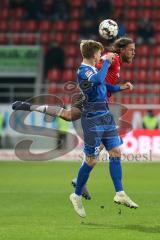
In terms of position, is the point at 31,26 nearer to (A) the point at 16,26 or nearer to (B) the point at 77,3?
(A) the point at 16,26

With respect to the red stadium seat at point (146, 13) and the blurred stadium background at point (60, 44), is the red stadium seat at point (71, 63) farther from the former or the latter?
the red stadium seat at point (146, 13)

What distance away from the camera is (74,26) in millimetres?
27922

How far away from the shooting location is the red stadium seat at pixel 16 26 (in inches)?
1110

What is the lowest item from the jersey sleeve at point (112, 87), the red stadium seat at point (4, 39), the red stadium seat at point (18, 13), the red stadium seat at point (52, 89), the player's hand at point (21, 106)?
the red stadium seat at point (52, 89)

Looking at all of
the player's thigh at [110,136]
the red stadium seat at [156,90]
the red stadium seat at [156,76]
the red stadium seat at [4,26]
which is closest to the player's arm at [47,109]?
the player's thigh at [110,136]

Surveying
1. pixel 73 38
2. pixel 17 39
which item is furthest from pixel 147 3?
pixel 17 39

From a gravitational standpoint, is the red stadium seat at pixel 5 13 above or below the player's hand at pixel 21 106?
below

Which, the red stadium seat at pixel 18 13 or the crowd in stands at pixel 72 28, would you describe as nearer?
the crowd in stands at pixel 72 28

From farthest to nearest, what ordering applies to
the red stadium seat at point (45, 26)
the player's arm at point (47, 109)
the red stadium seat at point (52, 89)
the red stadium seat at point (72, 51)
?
1. the red stadium seat at point (45, 26)
2. the red stadium seat at point (72, 51)
3. the red stadium seat at point (52, 89)
4. the player's arm at point (47, 109)

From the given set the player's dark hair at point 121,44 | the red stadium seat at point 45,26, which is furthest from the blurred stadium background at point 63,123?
the player's dark hair at point 121,44

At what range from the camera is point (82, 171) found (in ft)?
32.5

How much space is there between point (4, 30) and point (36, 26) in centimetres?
118

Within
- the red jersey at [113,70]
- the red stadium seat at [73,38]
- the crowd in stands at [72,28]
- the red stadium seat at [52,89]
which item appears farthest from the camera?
the red stadium seat at [73,38]

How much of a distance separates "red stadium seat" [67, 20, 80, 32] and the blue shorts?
18.0 meters
